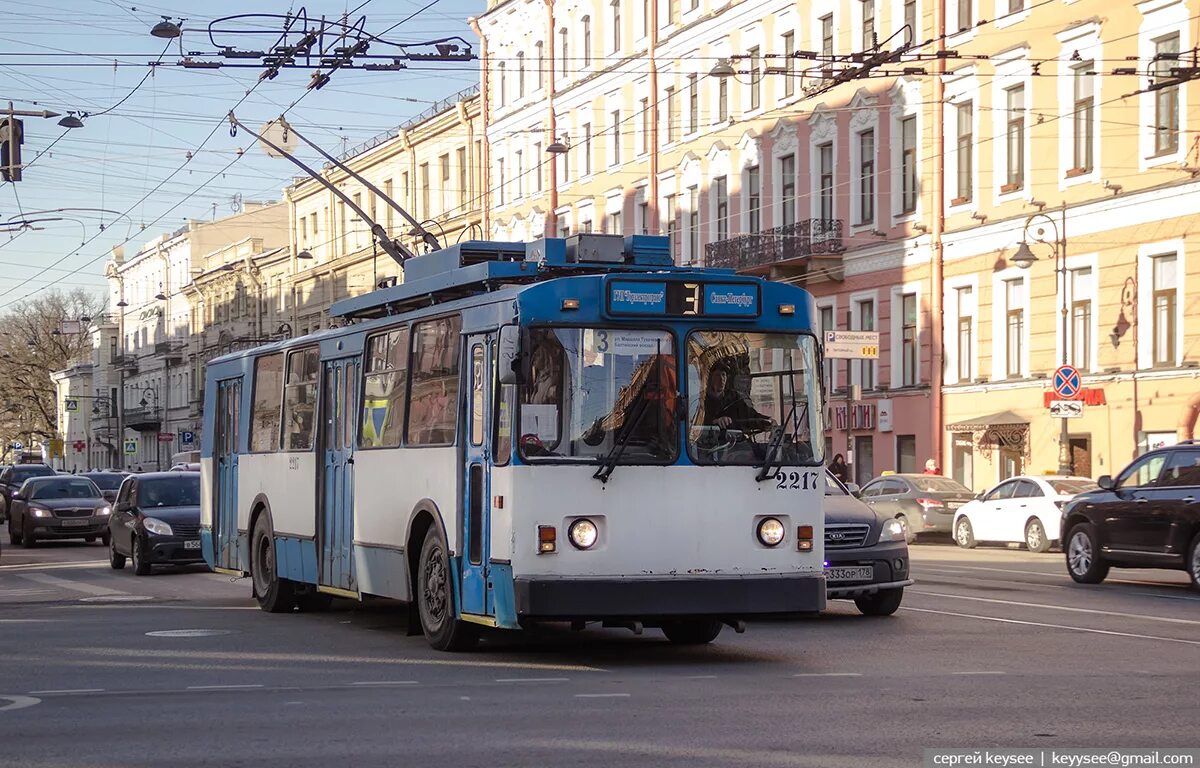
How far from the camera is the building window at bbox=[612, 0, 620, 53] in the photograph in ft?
195

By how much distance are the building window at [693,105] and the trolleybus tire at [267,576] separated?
36079 millimetres

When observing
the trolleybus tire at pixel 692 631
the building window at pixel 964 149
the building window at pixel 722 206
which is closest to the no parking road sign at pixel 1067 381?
the building window at pixel 964 149

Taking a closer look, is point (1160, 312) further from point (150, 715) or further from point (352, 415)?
point (150, 715)

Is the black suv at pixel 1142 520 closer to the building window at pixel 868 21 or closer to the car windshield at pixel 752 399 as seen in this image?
the car windshield at pixel 752 399

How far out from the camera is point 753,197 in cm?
5238

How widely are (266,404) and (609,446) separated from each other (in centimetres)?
789

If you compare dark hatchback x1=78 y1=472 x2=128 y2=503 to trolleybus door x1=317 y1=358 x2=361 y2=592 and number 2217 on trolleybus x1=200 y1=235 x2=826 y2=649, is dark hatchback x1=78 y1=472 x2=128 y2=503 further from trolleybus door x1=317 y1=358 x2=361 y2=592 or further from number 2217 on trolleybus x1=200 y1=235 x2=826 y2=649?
number 2217 on trolleybus x1=200 y1=235 x2=826 y2=649

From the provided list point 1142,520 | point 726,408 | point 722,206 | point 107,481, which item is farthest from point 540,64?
point 726,408

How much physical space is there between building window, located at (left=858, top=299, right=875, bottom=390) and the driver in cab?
110ft

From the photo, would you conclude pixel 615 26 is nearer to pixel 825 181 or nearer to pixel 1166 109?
pixel 825 181

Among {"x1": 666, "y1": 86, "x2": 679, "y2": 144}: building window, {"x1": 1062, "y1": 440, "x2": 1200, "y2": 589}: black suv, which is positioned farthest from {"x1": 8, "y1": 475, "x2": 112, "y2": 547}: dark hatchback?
{"x1": 666, "y1": 86, "x2": 679, "y2": 144}: building window

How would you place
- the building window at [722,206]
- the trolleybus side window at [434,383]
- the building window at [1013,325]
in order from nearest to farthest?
the trolleybus side window at [434,383], the building window at [1013,325], the building window at [722,206]

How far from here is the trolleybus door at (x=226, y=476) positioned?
21406 millimetres

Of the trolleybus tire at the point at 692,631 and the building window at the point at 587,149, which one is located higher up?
the building window at the point at 587,149
